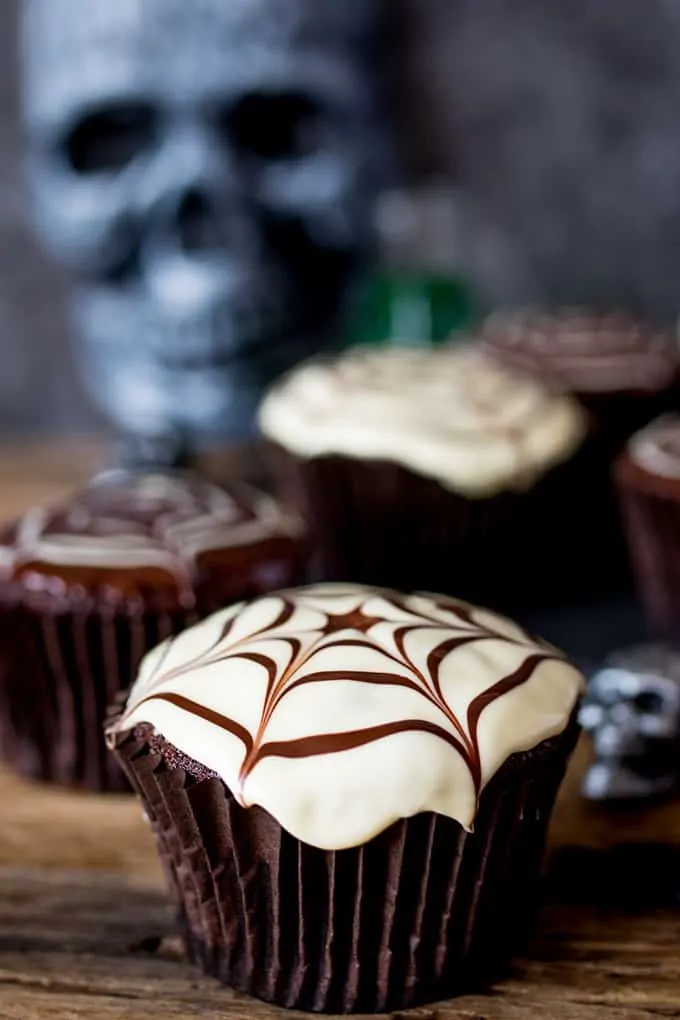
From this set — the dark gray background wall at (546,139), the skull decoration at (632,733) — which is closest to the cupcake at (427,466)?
the skull decoration at (632,733)

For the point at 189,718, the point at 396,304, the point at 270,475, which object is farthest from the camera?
the point at 396,304

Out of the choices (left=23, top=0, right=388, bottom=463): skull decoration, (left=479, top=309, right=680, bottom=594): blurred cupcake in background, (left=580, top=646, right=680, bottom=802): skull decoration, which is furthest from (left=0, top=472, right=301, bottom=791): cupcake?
(left=23, top=0, right=388, bottom=463): skull decoration

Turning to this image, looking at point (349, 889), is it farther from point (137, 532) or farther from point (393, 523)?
point (393, 523)

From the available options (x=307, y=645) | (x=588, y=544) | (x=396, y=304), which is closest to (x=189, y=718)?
(x=307, y=645)

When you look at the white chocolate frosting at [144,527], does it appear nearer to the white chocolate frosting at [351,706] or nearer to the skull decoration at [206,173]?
the white chocolate frosting at [351,706]

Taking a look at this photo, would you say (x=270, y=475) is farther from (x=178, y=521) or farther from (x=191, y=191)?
(x=178, y=521)

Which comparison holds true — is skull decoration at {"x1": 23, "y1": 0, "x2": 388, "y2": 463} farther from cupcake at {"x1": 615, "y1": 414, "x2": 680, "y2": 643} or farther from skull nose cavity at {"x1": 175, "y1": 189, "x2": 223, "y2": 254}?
cupcake at {"x1": 615, "y1": 414, "x2": 680, "y2": 643}
